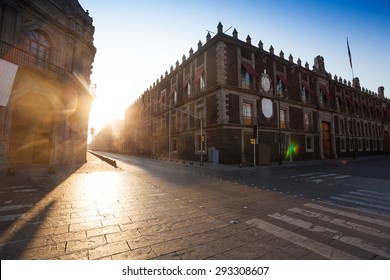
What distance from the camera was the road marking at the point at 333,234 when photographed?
10.1 feet

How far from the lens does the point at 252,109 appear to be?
2375 cm

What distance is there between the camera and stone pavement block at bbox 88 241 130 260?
2.81m

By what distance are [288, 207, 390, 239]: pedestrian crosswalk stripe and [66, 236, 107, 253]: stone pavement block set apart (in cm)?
475

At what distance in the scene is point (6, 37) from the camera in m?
13.3

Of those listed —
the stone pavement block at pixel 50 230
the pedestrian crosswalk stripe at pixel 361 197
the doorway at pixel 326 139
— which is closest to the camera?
the stone pavement block at pixel 50 230

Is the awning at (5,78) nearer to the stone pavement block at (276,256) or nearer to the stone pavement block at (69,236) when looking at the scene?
the stone pavement block at (69,236)

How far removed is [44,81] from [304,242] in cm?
2047

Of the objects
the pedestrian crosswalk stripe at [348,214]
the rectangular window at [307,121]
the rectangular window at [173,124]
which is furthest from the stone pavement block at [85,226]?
the rectangular window at [307,121]

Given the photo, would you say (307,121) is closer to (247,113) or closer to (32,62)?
(247,113)

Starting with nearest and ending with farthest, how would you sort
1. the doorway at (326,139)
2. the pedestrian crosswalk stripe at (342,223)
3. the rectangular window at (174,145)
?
the pedestrian crosswalk stripe at (342,223), the rectangular window at (174,145), the doorway at (326,139)

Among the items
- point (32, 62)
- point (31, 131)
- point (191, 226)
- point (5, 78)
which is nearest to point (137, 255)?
point (191, 226)

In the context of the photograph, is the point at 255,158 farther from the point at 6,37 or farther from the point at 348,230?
the point at 6,37

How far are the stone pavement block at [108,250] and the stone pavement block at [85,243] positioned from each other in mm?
147

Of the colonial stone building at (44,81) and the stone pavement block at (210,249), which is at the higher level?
the colonial stone building at (44,81)
